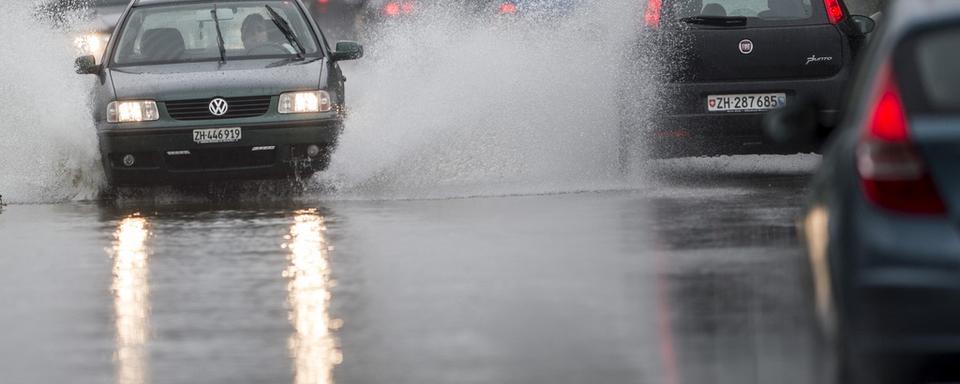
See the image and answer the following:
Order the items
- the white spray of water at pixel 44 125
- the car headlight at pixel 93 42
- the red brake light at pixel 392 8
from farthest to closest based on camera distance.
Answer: the red brake light at pixel 392 8 → the car headlight at pixel 93 42 → the white spray of water at pixel 44 125

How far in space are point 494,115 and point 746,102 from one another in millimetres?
2696

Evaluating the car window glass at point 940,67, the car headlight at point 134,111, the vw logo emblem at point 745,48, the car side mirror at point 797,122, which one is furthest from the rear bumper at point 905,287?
the car headlight at point 134,111

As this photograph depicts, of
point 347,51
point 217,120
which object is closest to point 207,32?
point 347,51

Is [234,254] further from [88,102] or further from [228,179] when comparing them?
[88,102]

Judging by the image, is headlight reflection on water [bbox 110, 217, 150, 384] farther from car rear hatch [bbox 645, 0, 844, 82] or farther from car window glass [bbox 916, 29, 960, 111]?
car rear hatch [bbox 645, 0, 844, 82]

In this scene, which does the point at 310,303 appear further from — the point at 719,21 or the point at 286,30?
the point at 286,30

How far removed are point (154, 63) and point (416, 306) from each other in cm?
832

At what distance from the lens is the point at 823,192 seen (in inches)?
283

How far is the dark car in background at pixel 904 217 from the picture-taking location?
613 centimetres

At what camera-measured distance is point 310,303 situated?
A: 33.6 ft

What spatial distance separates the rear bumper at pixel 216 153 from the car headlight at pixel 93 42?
9.97 metres

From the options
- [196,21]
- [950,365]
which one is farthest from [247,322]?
[196,21]

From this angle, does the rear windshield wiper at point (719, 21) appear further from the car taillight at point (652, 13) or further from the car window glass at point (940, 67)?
the car window glass at point (940, 67)

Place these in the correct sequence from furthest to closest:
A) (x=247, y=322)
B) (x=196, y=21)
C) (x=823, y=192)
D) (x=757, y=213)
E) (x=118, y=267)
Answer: (x=196, y=21)
(x=757, y=213)
(x=118, y=267)
(x=247, y=322)
(x=823, y=192)
